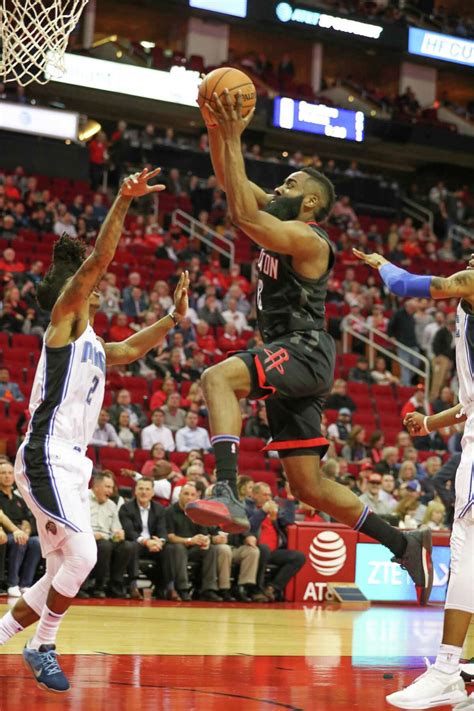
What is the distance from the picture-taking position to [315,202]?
6246mm

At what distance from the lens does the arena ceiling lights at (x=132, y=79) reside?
24.9 meters

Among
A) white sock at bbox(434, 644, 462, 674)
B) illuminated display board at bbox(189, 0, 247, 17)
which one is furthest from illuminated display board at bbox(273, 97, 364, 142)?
white sock at bbox(434, 644, 462, 674)

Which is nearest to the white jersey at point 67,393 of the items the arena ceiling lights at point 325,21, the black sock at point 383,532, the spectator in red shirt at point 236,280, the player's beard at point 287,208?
the player's beard at point 287,208

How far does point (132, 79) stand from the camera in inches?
1009

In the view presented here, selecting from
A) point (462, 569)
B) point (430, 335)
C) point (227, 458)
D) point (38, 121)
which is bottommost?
point (462, 569)

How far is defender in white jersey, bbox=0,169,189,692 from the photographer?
5625 mm

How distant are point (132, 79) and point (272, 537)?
598 inches

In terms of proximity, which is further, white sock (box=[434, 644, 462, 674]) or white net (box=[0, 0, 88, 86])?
white net (box=[0, 0, 88, 86])

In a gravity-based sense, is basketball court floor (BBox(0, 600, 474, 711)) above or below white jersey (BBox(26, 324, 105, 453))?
below

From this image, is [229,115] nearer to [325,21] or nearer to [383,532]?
[383,532]

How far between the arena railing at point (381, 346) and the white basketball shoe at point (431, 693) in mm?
14151

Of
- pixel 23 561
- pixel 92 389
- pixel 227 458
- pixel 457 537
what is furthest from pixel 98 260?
pixel 23 561

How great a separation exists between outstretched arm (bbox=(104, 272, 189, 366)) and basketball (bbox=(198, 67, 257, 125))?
3.68ft

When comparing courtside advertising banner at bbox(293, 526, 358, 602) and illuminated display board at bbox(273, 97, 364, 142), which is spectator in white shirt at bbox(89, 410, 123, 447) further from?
illuminated display board at bbox(273, 97, 364, 142)
